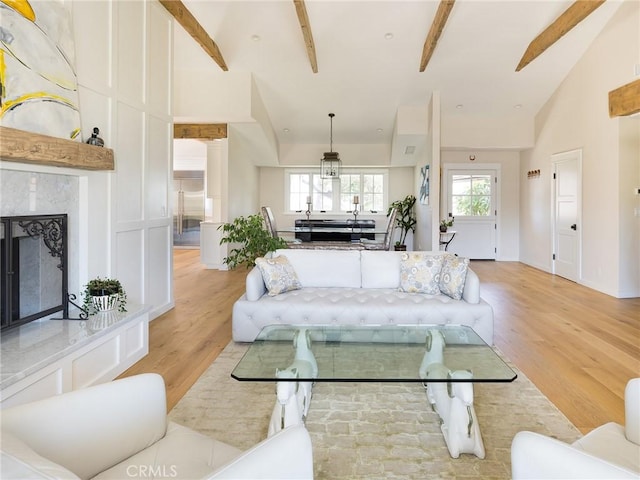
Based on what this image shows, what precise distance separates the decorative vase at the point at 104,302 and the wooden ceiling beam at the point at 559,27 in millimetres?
5792

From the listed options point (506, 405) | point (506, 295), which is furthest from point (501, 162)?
point (506, 405)

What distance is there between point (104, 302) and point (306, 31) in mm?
3917

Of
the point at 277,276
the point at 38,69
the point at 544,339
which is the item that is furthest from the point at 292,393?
the point at 544,339

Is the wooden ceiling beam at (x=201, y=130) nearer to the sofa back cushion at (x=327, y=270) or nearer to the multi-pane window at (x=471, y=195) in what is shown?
the sofa back cushion at (x=327, y=270)

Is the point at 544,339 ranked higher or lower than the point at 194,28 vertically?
lower

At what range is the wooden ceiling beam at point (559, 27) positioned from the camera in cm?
425

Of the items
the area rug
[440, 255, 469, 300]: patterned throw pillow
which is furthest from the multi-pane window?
the area rug

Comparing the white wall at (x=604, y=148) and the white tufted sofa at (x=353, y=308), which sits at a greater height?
the white wall at (x=604, y=148)

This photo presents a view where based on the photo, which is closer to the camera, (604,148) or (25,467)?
(25,467)

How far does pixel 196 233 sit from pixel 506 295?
8065 millimetres

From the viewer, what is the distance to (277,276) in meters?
3.28

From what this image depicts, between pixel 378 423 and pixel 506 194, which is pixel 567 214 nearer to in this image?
pixel 506 194

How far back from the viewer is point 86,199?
2.79 metres

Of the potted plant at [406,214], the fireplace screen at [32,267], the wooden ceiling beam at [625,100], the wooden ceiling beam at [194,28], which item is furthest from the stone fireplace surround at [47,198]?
the potted plant at [406,214]
